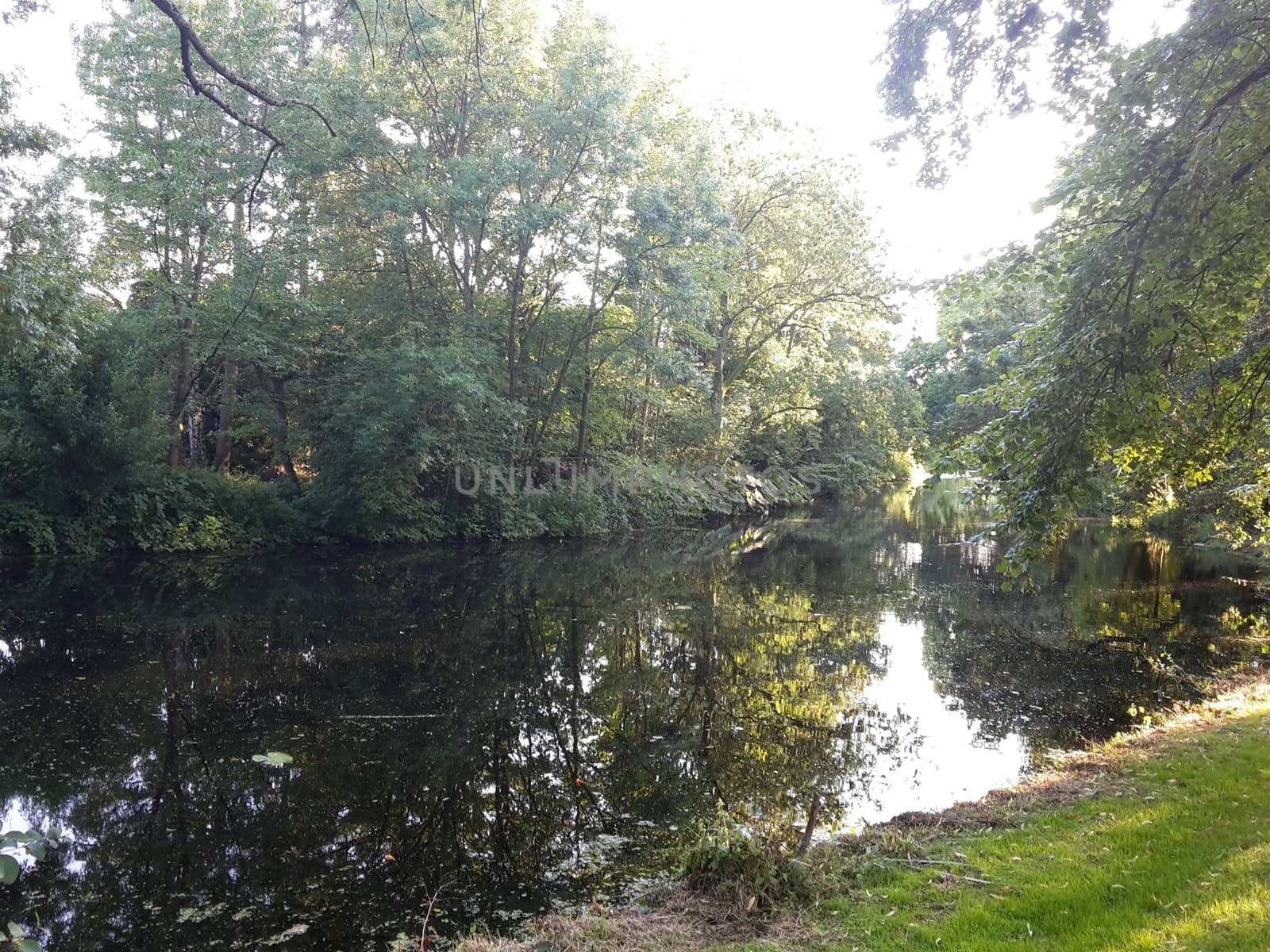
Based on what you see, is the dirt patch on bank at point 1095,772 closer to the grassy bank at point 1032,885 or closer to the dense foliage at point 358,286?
the grassy bank at point 1032,885

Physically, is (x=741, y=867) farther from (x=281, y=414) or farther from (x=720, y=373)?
(x=720, y=373)

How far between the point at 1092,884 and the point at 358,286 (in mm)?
22837

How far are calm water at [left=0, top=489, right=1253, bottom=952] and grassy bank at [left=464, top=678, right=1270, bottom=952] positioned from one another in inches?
25.5

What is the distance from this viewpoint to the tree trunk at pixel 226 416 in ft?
73.0

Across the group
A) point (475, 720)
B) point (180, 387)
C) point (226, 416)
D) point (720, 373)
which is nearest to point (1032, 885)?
point (475, 720)

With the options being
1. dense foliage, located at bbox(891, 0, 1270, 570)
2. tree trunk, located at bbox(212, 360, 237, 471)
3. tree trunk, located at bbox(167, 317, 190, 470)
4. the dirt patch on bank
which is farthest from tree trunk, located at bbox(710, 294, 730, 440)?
dense foliage, located at bbox(891, 0, 1270, 570)

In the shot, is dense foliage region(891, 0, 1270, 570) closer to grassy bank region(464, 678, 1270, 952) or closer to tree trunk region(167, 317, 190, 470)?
grassy bank region(464, 678, 1270, 952)

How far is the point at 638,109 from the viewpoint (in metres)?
22.4

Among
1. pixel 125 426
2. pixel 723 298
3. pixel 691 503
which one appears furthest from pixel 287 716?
pixel 723 298

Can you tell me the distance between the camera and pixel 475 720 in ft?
26.0

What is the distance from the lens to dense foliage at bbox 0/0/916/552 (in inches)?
703

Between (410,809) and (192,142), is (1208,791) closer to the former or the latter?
(410,809)

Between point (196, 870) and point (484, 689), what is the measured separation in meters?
4.15

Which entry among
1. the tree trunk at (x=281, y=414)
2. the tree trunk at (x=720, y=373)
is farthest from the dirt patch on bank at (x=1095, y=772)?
the tree trunk at (x=720, y=373)
